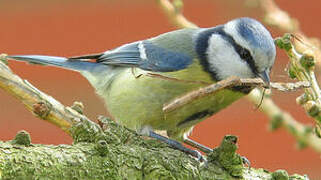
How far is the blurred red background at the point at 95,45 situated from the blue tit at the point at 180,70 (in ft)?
2.59

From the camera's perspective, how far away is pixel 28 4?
2438 mm

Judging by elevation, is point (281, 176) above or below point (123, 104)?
below

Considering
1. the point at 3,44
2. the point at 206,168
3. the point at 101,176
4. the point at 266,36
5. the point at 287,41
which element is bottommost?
the point at 101,176

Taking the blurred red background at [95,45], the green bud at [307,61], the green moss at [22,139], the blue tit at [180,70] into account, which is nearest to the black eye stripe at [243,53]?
the blue tit at [180,70]

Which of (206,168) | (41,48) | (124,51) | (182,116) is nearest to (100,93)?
(124,51)

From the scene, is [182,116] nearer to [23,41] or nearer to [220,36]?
→ [220,36]

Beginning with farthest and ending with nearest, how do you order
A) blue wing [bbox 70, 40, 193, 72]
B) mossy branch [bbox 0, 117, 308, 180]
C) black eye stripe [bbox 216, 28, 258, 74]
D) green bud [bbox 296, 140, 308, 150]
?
blue wing [bbox 70, 40, 193, 72], black eye stripe [bbox 216, 28, 258, 74], green bud [bbox 296, 140, 308, 150], mossy branch [bbox 0, 117, 308, 180]

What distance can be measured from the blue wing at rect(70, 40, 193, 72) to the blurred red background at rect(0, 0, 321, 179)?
0.76 meters

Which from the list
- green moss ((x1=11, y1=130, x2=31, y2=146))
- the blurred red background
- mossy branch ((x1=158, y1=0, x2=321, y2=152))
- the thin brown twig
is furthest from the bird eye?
the blurred red background

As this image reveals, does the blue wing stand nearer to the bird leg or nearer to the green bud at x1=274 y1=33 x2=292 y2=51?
the bird leg

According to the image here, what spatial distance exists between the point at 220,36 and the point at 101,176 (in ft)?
2.32

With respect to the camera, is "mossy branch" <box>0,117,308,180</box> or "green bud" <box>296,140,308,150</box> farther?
"green bud" <box>296,140,308,150</box>

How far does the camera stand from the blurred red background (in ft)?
7.81

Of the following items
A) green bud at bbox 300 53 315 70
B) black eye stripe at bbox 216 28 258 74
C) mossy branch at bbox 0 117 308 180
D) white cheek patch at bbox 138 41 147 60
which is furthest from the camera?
white cheek patch at bbox 138 41 147 60
